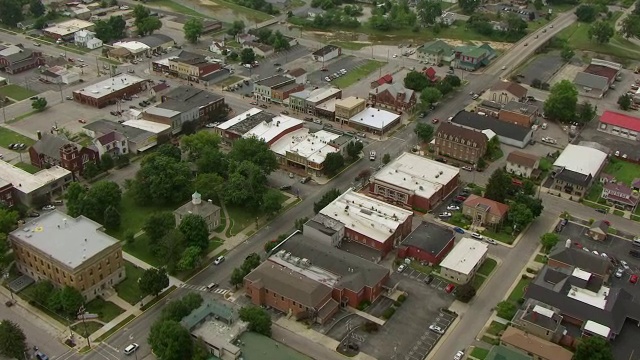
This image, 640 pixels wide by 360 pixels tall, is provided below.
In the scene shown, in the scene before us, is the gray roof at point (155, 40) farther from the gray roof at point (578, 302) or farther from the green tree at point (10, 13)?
the gray roof at point (578, 302)

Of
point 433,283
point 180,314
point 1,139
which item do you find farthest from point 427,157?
point 1,139

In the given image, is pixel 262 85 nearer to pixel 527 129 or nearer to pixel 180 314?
pixel 527 129

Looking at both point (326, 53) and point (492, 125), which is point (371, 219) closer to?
point (492, 125)

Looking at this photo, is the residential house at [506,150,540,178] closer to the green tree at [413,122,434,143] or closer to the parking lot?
the green tree at [413,122,434,143]

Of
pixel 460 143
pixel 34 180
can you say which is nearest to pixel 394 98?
pixel 460 143

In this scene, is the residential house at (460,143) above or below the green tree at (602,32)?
below

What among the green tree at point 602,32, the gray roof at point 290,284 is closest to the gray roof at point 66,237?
the gray roof at point 290,284
